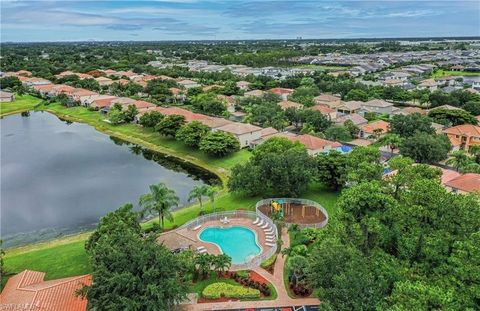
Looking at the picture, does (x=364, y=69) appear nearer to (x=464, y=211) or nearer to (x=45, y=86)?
(x=45, y=86)

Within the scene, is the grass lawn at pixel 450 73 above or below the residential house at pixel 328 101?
above

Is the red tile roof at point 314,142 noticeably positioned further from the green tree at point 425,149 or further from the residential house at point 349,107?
the residential house at point 349,107

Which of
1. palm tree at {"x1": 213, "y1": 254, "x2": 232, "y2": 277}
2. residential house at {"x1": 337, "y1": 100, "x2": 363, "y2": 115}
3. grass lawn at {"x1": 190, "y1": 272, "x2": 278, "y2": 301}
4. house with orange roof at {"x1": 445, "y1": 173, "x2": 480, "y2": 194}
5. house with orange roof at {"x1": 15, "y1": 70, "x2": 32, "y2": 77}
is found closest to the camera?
grass lawn at {"x1": 190, "y1": 272, "x2": 278, "y2": 301}

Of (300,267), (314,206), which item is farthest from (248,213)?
(300,267)

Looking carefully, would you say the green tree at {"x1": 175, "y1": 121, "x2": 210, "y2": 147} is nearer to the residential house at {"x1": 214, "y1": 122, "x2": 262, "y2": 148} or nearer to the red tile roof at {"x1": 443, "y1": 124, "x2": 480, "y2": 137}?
the residential house at {"x1": 214, "y1": 122, "x2": 262, "y2": 148}

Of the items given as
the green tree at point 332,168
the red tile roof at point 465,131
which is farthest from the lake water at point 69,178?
the red tile roof at point 465,131

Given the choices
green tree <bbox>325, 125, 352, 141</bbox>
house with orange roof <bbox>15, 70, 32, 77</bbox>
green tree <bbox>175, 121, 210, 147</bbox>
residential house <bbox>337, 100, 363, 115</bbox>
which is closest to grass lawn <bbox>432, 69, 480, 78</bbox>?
residential house <bbox>337, 100, 363, 115</bbox>
